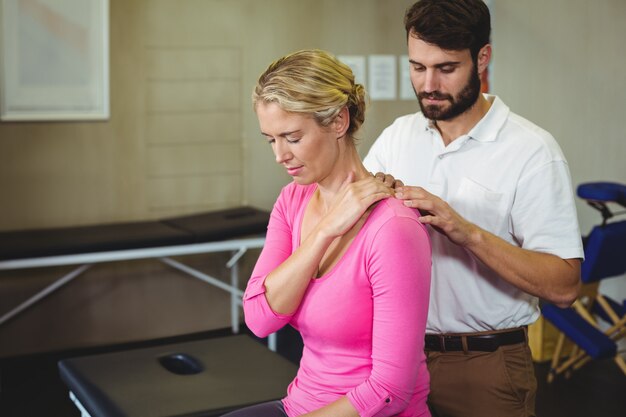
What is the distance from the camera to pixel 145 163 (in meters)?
4.10

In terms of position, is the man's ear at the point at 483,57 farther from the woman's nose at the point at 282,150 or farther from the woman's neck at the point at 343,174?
the woman's nose at the point at 282,150

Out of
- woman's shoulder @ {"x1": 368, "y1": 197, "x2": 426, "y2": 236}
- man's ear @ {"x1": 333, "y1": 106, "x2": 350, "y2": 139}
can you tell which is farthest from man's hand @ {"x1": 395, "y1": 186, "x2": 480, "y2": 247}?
man's ear @ {"x1": 333, "y1": 106, "x2": 350, "y2": 139}

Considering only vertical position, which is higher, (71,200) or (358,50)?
(358,50)

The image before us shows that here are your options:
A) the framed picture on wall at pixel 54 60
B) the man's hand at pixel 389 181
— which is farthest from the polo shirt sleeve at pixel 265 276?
the framed picture on wall at pixel 54 60

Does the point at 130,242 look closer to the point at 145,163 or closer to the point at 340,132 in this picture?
the point at 145,163

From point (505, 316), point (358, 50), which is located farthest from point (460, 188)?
point (358, 50)

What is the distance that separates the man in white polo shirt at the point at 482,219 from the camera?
5.49ft

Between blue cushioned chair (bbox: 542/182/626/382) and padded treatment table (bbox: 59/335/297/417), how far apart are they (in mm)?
1640

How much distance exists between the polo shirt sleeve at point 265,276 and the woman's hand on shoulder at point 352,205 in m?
0.17

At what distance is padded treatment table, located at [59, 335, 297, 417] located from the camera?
A: 6.23 feet

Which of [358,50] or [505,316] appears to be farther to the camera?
[358,50]

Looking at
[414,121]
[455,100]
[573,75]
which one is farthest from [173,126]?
[455,100]

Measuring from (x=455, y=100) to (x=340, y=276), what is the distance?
20.1 inches

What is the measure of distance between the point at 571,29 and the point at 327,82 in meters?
3.06
